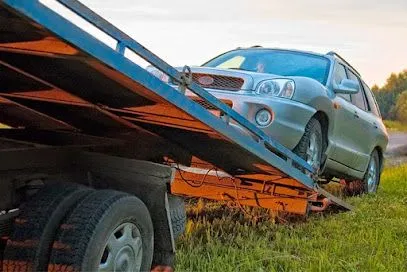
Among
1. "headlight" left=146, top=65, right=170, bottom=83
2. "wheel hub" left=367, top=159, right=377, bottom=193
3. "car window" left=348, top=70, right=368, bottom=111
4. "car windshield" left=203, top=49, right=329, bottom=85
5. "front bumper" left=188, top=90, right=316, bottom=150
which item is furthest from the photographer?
"wheel hub" left=367, top=159, right=377, bottom=193

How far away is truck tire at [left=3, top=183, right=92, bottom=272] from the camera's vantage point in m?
3.69

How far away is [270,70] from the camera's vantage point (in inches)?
348

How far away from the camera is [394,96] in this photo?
8675cm

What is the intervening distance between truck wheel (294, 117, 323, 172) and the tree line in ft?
179

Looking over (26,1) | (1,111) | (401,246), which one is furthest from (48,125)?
(401,246)

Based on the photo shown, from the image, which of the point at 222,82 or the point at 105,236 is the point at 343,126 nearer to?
the point at 222,82

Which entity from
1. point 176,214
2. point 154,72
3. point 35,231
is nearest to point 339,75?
point 154,72

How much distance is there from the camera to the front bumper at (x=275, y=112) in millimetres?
7336

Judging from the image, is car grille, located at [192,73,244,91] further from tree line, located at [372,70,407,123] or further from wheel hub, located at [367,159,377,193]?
tree line, located at [372,70,407,123]

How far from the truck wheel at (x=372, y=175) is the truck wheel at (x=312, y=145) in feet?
9.62

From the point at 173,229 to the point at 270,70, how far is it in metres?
4.34

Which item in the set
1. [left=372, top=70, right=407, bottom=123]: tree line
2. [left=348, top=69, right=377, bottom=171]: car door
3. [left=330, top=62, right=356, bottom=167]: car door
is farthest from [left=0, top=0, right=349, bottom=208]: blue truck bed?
[left=372, top=70, right=407, bottom=123]: tree line

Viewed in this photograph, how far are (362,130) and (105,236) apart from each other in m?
6.85

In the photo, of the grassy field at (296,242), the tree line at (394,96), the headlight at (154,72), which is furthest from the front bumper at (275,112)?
the tree line at (394,96)
